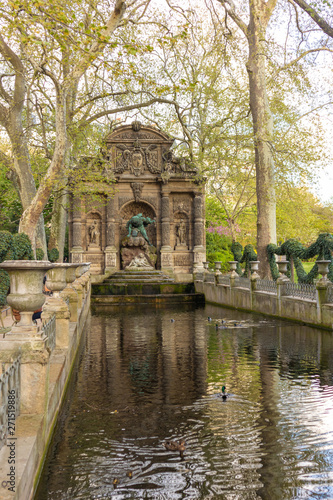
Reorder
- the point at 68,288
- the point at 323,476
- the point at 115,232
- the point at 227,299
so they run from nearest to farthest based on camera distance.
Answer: the point at 323,476
the point at 68,288
the point at 227,299
the point at 115,232

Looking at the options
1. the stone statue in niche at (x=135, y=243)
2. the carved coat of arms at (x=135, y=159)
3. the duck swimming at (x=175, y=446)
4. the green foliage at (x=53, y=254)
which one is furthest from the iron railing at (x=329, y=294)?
the carved coat of arms at (x=135, y=159)

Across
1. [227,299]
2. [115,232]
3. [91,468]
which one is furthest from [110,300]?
[91,468]

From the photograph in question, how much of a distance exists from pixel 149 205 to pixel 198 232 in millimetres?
3403

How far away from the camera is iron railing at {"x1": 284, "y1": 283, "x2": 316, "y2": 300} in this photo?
13753 millimetres

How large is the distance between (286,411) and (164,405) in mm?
1494

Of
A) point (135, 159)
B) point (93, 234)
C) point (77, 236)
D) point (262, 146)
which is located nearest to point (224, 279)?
point (262, 146)

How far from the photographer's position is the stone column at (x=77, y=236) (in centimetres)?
2956

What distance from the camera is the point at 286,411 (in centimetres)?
605

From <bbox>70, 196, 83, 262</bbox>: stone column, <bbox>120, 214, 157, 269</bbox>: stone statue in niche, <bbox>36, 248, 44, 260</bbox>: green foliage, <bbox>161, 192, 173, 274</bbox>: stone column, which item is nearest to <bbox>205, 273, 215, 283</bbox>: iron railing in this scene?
<bbox>120, 214, 157, 269</bbox>: stone statue in niche

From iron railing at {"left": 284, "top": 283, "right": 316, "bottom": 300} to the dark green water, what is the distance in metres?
2.93

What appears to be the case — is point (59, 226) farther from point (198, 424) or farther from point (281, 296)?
point (198, 424)

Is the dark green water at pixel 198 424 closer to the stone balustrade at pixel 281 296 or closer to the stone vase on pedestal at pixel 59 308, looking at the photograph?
the stone vase on pedestal at pixel 59 308

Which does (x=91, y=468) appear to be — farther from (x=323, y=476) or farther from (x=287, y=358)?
(x=287, y=358)

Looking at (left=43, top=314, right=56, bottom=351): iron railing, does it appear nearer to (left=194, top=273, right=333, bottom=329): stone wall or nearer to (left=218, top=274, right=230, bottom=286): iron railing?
(left=194, top=273, right=333, bottom=329): stone wall
